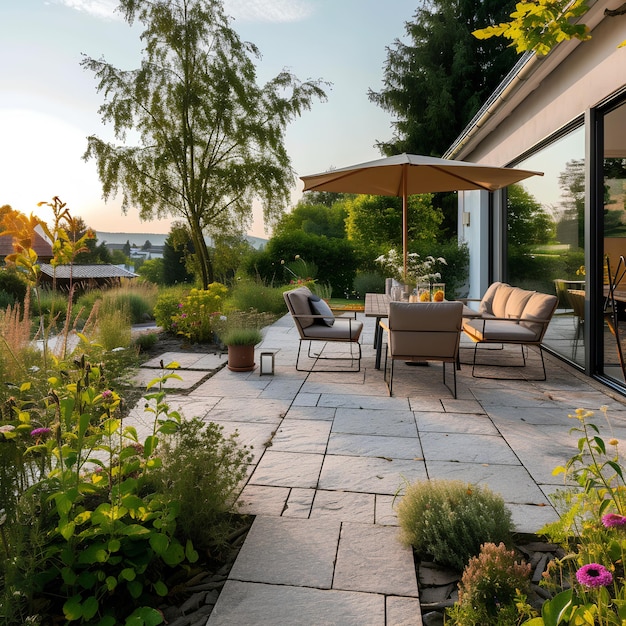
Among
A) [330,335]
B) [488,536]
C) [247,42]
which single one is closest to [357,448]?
[488,536]

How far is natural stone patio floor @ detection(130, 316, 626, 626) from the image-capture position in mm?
2039

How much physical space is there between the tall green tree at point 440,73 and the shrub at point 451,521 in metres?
20.3

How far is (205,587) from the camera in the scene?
6.84ft

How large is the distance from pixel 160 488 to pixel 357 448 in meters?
1.57

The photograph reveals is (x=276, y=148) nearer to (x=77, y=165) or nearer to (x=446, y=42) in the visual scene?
(x=77, y=165)

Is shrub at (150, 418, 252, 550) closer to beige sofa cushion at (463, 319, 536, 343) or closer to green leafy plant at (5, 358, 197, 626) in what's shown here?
green leafy plant at (5, 358, 197, 626)

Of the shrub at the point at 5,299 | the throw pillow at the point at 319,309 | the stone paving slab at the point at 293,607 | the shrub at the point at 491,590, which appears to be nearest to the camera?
the shrub at the point at 491,590

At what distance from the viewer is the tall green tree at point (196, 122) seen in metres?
13.0

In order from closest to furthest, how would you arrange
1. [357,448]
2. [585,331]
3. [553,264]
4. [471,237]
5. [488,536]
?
[488,536] → [357,448] → [585,331] → [553,264] → [471,237]

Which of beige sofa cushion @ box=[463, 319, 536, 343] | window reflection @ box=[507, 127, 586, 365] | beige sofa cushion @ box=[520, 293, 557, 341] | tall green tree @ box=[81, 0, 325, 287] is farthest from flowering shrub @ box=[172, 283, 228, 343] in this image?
tall green tree @ box=[81, 0, 325, 287]

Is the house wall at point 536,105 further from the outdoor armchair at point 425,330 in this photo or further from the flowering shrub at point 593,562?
the flowering shrub at point 593,562

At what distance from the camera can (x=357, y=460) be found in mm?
3408

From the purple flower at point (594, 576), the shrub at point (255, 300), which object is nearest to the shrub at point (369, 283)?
the shrub at point (255, 300)

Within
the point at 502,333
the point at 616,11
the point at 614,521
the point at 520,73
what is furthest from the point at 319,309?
the point at 614,521
